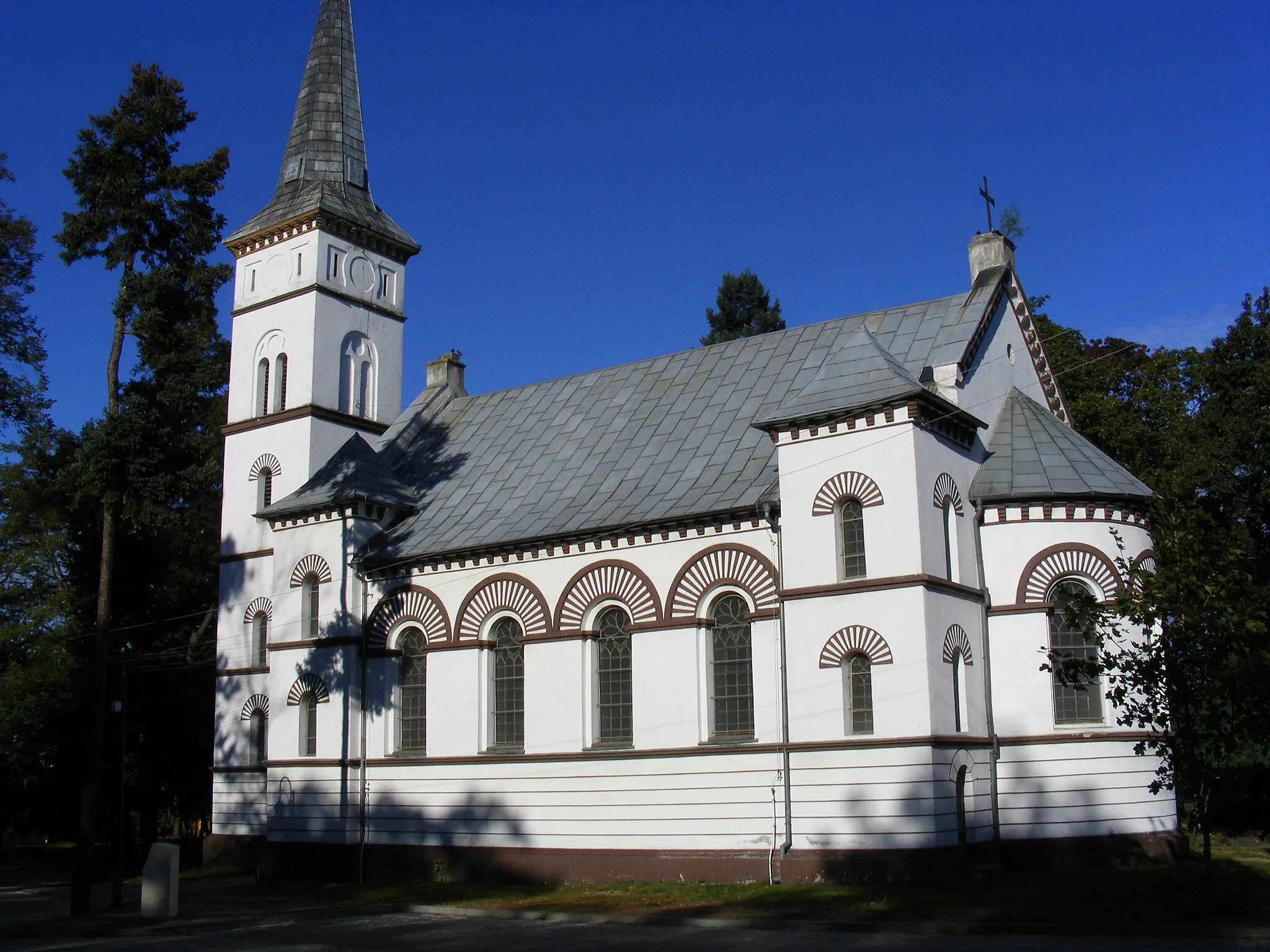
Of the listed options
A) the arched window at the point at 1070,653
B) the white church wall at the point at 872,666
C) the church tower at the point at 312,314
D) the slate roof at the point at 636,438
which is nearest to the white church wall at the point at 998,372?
the slate roof at the point at 636,438

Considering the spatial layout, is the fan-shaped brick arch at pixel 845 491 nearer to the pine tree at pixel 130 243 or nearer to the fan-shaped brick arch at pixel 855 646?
the fan-shaped brick arch at pixel 855 646

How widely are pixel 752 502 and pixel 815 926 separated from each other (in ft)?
27.7

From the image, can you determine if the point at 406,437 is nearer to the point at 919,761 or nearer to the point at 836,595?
the point at 836,595

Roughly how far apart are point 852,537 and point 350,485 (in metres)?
12.8

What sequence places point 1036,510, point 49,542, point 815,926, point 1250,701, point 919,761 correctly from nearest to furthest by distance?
1. point 1250,701
2. point 815,926
3. point 919,761
4. point 1036,510
5. point 49,542

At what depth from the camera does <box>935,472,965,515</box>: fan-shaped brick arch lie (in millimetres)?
22297

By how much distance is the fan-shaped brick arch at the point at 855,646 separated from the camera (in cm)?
2134

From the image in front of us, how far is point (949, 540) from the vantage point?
22672 millimetres

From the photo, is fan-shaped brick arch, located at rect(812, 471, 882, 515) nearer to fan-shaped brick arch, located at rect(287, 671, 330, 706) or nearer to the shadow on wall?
the shadow on wall

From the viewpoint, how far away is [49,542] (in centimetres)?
4678

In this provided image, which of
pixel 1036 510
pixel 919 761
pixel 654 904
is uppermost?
pixel 1036 510

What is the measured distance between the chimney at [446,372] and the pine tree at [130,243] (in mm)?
9632

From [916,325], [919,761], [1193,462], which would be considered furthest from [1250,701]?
[1193,462]

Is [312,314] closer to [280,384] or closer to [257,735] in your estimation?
[280,384]
